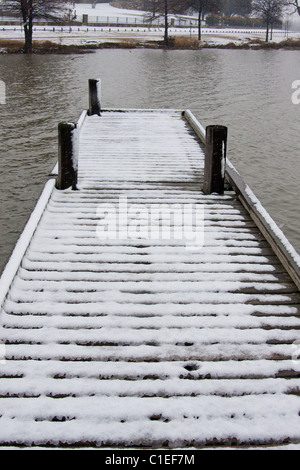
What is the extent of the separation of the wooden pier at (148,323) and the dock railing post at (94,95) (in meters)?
6.92

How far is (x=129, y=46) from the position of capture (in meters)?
50.5

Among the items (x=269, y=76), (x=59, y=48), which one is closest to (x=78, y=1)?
(x=59, y=48)

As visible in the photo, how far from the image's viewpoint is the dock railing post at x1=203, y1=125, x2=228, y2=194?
7.84 m

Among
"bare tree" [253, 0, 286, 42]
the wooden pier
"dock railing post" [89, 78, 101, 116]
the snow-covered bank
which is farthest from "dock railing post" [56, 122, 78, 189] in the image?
"bare tree" [253, 0, 286, 42]

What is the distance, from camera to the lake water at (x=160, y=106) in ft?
38.6

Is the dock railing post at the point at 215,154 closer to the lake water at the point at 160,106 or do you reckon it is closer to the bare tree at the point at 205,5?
the lake water at the point at 160,106

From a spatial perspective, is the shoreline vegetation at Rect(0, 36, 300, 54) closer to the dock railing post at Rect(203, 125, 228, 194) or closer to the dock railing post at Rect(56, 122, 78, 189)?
the dock railing post at Rect(56, 122, 78, 189)

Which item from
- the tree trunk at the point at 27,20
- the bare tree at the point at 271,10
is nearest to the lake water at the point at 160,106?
the tree trunk at the point at 27,20

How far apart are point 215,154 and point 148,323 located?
3.95 m

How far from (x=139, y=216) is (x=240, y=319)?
2.92m

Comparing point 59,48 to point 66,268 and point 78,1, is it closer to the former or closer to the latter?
point 66,268

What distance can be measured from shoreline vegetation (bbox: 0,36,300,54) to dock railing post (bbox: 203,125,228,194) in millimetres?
39454

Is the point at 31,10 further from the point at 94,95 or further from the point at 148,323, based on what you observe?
the point at 148,323

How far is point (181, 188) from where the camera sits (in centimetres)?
850
